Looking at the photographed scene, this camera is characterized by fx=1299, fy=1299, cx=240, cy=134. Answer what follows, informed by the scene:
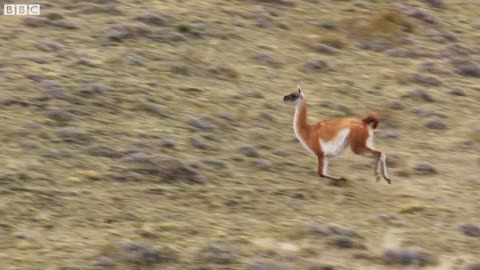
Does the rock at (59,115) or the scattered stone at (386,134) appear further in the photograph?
the scattered stone at (386,134)

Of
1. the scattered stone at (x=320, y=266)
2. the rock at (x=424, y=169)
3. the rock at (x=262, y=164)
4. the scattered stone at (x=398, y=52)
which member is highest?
the scattered stone at (x=398, y=52)

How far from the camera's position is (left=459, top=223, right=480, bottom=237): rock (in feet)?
33.4

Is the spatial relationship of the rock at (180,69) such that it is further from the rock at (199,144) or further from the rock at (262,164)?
the rock at (262,164)

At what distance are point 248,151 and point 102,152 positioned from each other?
1.35 meters

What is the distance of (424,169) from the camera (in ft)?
38.1

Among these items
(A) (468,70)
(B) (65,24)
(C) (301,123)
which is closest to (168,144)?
(C) (301,123)

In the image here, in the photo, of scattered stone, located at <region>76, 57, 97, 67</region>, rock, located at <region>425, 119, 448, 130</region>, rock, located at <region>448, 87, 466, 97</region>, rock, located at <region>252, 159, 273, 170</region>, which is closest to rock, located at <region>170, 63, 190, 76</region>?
scattered stone, located at <region>76, 57, 97, 67</region>

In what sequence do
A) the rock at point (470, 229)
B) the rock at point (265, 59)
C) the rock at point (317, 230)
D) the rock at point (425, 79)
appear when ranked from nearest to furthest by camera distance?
the rock at point (317, 230)
the rock at point (470, 229)
the rock at point (265, 59)
the rock at point (425, 79)

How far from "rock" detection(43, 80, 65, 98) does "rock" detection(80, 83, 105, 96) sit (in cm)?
21

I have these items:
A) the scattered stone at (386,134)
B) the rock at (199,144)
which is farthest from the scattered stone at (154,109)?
the scattered stone at (386,134)

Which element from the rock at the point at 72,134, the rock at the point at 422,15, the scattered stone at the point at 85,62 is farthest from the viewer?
the rock at the point at 422,15

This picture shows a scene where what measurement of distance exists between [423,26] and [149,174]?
6437mm

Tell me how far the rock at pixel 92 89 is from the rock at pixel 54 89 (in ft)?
0.68

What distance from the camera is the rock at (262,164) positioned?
11.3 m
